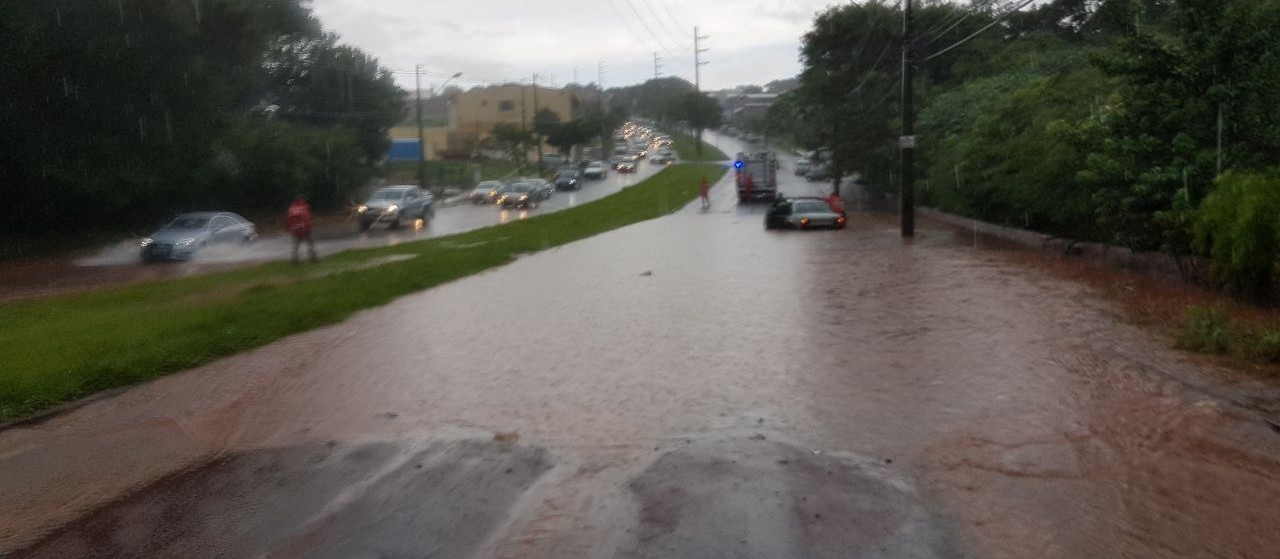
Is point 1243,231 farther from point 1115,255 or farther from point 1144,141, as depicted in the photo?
point 1115,255

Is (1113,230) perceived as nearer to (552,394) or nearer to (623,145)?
(552,394)

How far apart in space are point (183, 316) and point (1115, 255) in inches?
627

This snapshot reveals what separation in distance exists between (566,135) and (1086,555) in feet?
312

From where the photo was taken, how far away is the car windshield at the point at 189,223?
29.8 meters

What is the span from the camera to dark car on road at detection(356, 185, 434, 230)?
40.6 meters

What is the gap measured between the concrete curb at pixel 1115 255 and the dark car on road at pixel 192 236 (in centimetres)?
1998

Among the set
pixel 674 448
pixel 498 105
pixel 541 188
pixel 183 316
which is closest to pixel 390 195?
pixel 541 188

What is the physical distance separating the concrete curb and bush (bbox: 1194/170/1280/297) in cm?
187

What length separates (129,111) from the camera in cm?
3244

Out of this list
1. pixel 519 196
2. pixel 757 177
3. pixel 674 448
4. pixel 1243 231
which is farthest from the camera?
pixel 757 177

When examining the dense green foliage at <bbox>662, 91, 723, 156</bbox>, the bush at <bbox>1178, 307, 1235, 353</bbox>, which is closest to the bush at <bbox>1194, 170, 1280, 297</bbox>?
the bush at <bbox>1178, 307, 1235, 353</bbox>

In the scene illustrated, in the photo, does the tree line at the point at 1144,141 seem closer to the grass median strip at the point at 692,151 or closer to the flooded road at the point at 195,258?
the flooded road at the point at 195,258

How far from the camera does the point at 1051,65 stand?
37125 millimetres

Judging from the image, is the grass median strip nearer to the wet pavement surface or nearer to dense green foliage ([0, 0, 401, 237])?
dense green foliage ([0, 0, 401, 237])
